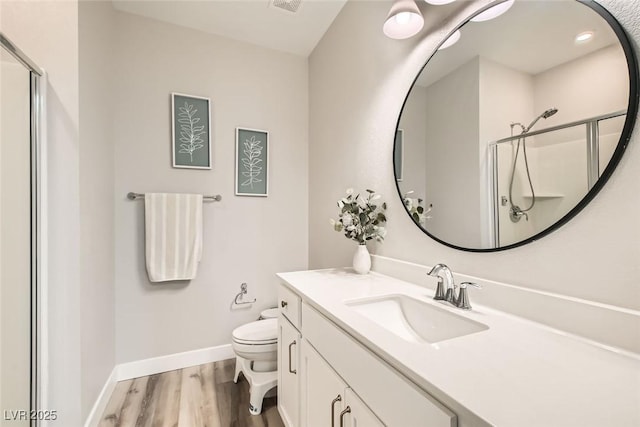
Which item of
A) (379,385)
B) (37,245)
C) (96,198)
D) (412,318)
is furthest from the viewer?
(96,198)

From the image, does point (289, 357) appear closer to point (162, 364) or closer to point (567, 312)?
point (567, 312)

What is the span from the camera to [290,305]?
4.17ft

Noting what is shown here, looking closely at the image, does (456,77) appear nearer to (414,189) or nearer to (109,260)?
(414,189)

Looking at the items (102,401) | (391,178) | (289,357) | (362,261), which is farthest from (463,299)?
(102,401)

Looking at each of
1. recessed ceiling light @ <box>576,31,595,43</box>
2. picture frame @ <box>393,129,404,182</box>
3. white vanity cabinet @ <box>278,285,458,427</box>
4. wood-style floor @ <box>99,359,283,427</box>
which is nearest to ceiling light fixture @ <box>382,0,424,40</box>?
picture frame @ <box>393,129,404,182</box>

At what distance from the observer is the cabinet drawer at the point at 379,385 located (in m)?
0.52

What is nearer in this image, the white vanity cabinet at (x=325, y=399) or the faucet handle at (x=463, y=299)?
the white vanity cabinet at (x=325, y=399)

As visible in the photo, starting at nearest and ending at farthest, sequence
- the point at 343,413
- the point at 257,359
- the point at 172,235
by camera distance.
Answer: the point at 343,413, the point at 257,359, the point at 172,235

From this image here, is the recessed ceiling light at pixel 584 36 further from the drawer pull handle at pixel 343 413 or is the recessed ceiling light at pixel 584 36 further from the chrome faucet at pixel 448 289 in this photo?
the drawer pull handle at pixel 343 413

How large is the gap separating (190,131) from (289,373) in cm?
177

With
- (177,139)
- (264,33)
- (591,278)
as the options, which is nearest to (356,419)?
(591,278)

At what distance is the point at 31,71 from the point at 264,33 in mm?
1503

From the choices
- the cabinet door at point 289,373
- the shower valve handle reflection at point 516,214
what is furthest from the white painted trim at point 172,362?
the shower valve handle reflection at point 516,214

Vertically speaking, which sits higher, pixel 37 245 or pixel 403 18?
pixel 403 18
